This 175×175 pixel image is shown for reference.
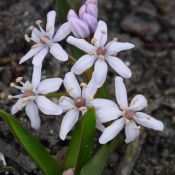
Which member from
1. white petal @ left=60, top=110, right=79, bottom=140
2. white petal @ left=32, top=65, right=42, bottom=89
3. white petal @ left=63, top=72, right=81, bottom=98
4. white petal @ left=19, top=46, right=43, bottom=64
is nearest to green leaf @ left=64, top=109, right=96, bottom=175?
white petal @ left=60, top=110, right=79, bottom=140

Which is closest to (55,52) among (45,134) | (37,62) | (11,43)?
(37,62)

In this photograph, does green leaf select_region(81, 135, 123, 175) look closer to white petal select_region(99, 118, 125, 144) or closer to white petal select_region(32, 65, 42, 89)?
white petal select_region(99, 118, 125, 144)

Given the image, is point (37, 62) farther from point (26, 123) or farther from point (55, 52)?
point (26, 123)

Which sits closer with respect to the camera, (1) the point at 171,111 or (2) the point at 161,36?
(1) the point at 171,111

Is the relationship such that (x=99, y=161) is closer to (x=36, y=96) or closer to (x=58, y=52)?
(x=36, y=96)

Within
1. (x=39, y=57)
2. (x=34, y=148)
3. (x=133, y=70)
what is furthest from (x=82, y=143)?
(x=133, y=70)

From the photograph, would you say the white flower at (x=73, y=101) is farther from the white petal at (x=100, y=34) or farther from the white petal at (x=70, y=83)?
the white petal at (x=100, y=34)
